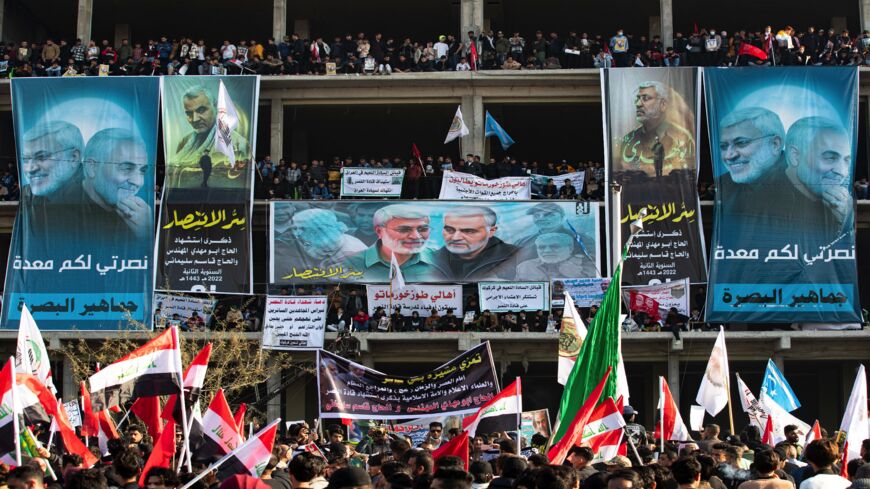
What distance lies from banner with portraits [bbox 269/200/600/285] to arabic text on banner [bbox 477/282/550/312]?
8.7 inches

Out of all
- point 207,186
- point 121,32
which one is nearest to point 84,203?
point 207,186

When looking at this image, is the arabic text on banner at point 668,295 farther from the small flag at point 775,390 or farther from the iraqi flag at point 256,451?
→ the iraqi flag at point 256,451

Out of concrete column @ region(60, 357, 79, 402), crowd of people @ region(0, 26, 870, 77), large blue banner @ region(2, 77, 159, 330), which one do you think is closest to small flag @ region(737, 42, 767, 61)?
crowd of people @ region(0, 26, 870, 77)

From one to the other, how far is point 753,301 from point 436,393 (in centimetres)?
1473

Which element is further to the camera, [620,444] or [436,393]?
[436,393]

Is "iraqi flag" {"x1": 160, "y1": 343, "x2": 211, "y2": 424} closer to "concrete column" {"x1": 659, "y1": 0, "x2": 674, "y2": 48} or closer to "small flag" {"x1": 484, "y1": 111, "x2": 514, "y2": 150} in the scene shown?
"small flag" {"x1": 484, "y1": 111, "x2": 514, "y2": 150}

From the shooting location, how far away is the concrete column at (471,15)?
118 ft

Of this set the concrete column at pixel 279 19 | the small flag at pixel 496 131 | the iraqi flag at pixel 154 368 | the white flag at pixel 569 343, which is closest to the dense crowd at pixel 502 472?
the iraqi flag at pixel 154 368

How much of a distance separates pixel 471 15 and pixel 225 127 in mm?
8488

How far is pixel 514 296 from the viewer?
1288 inches

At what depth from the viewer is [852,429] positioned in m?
13.3

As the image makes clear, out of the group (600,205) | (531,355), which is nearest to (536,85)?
(600,205)

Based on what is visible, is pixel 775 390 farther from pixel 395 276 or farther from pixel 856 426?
pixel 395 276

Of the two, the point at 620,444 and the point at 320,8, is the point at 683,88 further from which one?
the point at 620,444
